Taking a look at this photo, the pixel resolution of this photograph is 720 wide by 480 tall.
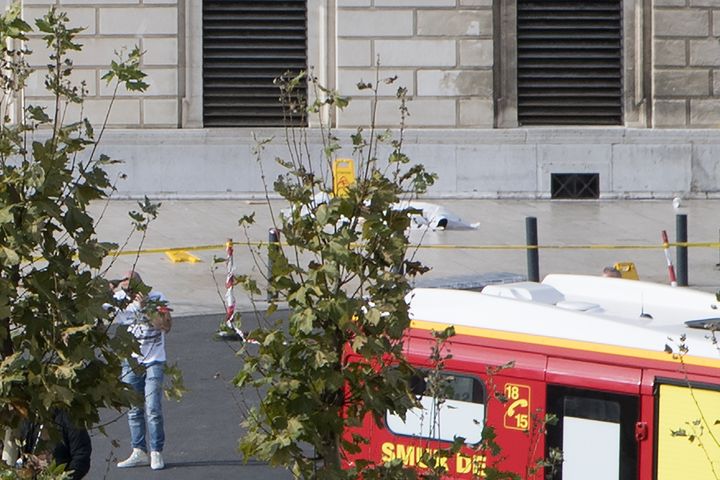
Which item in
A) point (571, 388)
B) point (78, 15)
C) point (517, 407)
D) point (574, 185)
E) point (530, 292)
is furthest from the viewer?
point (574, 185)

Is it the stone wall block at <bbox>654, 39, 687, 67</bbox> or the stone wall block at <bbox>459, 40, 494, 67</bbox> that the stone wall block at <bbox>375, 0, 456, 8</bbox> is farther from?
the stone wall block at <bbox>654, 39, 687, 67</bbox>

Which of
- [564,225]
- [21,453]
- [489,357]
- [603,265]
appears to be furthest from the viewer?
[564,225]

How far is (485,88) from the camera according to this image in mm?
25812

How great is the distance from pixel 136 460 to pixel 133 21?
14809 millimetres


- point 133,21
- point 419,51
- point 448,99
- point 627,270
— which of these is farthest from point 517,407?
point 133,21

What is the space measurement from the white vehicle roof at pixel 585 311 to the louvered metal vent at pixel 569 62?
54.4 ft

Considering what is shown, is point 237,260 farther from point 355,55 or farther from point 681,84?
point 681,84

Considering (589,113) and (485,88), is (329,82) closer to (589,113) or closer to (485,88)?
(485,88)

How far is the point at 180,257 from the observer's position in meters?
20.7

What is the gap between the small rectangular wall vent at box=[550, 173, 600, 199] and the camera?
85.4 ft

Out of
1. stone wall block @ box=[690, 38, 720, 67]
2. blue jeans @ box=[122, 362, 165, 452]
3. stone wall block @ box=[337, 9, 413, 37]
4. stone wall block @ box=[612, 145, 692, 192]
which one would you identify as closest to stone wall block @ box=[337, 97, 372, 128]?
stone wall block @ box=[337, 9, 413, 37]

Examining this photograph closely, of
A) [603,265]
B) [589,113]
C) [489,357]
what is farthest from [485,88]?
[489,357]

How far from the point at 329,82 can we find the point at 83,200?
68.3 ft

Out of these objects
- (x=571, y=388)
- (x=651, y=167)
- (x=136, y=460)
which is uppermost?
(x=651, y=167)
